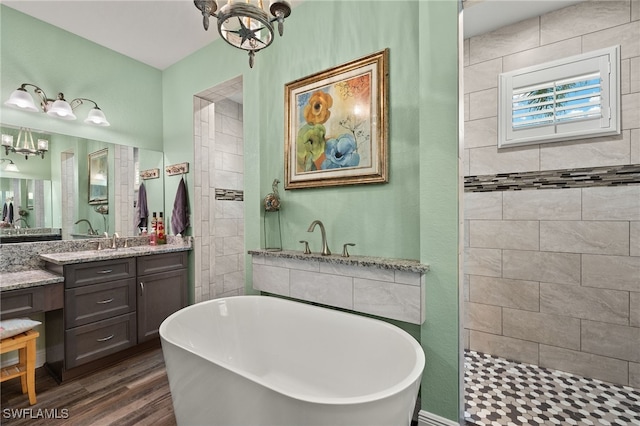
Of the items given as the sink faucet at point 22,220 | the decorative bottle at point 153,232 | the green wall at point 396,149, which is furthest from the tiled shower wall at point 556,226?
the sink faucet at point 22,220

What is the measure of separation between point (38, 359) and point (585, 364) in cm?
425

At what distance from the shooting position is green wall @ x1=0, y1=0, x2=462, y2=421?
1.61m

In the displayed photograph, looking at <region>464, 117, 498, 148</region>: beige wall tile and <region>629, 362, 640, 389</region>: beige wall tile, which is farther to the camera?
<region>464, 117, 498, 148</region>: beige wall tile

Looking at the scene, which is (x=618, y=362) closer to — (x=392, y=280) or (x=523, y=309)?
(x=523, y=309)

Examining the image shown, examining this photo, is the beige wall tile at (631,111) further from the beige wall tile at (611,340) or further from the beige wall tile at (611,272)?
the beige wall tile at (611,340)

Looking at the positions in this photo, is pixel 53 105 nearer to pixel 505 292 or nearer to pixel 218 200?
pixel 218 200

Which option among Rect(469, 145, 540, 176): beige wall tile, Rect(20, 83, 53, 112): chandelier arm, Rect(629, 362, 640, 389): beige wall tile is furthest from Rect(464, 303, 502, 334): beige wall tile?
Rect(20, 83, 53, 112): chandelier arm

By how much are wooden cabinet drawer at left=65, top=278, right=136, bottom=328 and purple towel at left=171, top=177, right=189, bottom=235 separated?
692 mm

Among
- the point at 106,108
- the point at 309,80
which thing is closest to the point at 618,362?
the point at 309,80

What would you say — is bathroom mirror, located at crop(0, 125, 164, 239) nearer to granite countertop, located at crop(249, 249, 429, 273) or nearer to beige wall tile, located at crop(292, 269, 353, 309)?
granite countertop, located at crop(249, 249, 429, 273)

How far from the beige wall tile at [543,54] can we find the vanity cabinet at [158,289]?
3501 millimetres

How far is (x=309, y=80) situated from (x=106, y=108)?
2127 millimetres

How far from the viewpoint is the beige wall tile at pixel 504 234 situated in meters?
2.35

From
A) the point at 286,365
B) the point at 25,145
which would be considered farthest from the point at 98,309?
the point at 286,365
